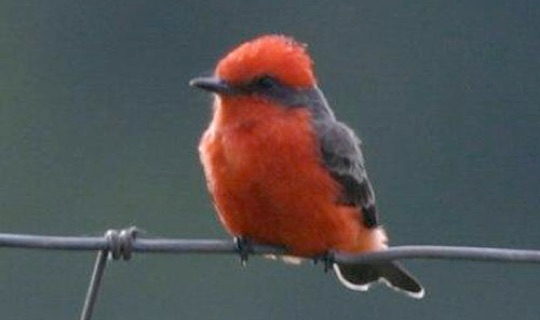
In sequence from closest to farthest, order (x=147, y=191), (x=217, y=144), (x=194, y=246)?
(x=194, y=246) < (x=217, y=144) < (x=147, y=191)

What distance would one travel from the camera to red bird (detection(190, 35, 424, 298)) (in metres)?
7.57

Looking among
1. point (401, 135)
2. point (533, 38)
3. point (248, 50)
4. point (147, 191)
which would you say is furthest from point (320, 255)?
point (533, 38)

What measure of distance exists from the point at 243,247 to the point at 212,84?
55 centimetres

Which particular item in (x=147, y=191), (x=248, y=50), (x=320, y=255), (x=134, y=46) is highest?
(x=134, y=46)

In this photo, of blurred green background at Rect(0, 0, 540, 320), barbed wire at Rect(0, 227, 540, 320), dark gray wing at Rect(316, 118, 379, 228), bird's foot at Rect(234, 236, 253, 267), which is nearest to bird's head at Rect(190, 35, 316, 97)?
dark gray wing at Rect(316, 118, 379, 228)

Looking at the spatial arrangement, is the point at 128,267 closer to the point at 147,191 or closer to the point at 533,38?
the point at 147,191

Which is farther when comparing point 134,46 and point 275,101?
point 134,46

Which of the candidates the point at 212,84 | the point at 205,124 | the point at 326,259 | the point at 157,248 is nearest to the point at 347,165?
the point at 326,259

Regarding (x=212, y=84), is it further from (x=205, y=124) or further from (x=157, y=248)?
(x=205, y=124)

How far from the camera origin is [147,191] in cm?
2630

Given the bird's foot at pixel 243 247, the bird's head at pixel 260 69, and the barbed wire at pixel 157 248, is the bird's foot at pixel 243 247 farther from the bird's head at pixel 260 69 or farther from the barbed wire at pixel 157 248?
the barbed wire at pixel 157 248

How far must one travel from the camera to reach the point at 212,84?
7.74m

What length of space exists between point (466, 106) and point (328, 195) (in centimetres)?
2185

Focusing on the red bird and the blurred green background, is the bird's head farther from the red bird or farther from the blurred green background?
the blurred green background
